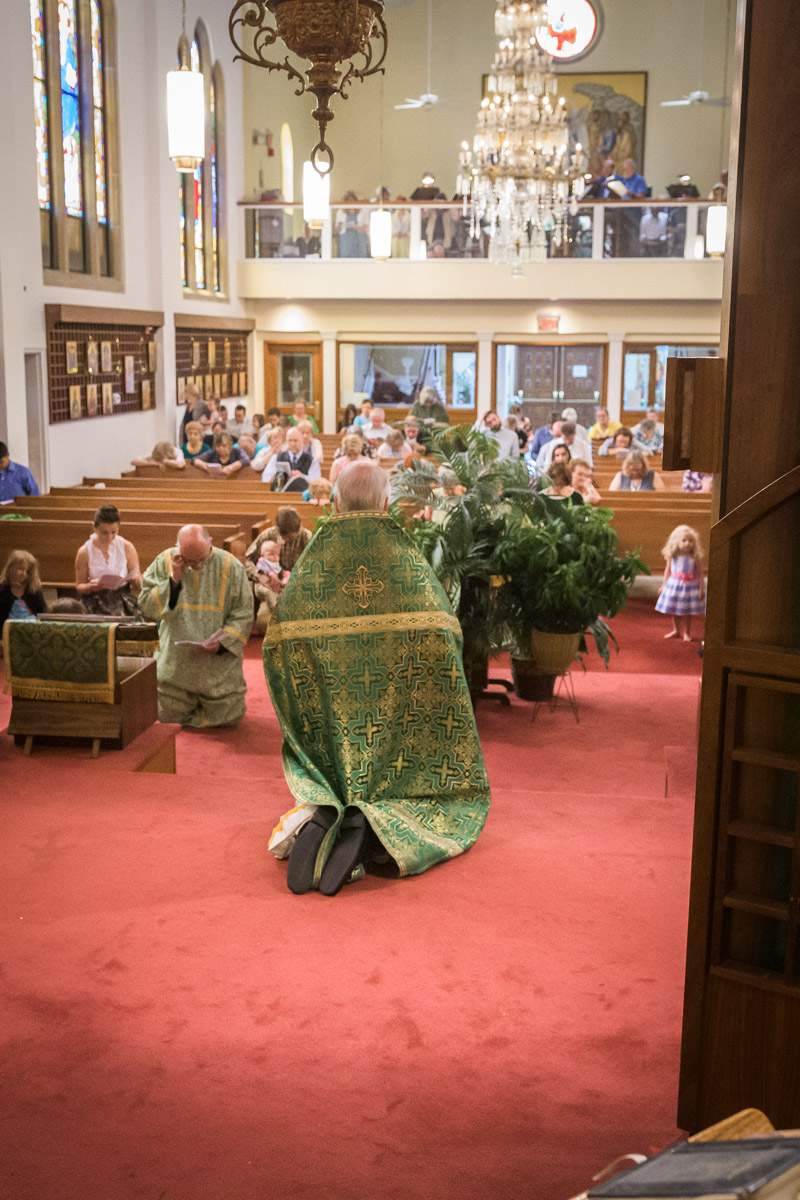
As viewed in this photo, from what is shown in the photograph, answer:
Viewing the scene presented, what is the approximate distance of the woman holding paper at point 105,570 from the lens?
777 centimetres

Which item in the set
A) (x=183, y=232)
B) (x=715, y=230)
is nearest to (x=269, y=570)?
(x=715, y=230)

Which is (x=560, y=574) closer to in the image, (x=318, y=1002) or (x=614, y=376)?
(x=318, y=1002)

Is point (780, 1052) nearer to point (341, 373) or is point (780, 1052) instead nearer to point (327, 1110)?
point (327, 1110)

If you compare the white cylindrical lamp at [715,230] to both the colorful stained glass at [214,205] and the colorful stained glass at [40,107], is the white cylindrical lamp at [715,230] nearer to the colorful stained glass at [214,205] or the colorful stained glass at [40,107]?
the colorful stained glass at [214,205]

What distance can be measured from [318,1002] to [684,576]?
6.02 m

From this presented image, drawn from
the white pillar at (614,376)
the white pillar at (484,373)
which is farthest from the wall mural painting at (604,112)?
the white pillar at (484,373)

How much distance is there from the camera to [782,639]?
104 inches

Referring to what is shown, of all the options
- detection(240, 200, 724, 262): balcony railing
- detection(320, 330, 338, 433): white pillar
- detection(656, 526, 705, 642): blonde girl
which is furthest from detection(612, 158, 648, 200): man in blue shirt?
detection(656, 526, 705, 642): blonde girl

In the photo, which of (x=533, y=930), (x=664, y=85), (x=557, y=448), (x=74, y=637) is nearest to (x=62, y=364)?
(x=557, y=448)

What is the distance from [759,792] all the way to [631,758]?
362 centimetres

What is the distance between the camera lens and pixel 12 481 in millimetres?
10359

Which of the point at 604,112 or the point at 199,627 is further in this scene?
the point at 604,112

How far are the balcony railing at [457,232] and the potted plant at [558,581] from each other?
40.0ft

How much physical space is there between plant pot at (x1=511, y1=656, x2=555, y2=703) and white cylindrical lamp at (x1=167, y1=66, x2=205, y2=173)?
4.07 m
